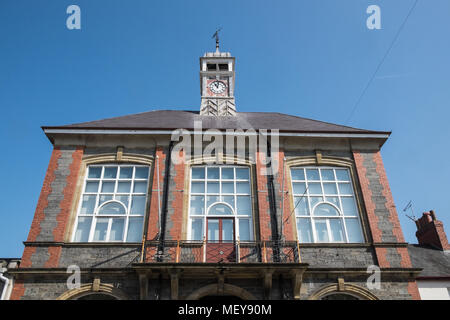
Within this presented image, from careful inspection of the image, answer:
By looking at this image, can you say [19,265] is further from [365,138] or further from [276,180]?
[365,138]

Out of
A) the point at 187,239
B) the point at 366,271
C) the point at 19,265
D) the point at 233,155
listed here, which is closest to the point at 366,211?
the point at 366,271

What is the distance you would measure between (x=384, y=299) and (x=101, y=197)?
10155mm

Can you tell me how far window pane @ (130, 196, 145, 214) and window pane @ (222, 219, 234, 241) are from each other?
2927 millimetres

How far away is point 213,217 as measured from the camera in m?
13.5

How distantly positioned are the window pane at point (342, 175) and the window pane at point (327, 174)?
0.76 feet

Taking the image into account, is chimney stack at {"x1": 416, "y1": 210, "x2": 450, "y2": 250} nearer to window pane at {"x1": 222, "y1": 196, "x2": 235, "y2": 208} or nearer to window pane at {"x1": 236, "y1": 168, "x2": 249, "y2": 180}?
window pane at {"x1": 236, "y1": 168, "x2": 249, "y2": 180}

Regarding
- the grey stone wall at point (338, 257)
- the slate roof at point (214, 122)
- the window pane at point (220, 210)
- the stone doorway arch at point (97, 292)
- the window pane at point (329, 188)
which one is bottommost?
the stone doorway arch at point (97, 292)

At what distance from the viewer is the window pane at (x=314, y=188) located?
14.3m

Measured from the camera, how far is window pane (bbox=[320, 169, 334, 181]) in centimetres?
1460

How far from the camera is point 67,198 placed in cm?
1339

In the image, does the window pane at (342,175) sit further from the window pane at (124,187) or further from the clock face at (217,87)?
the clock face at (217,87)

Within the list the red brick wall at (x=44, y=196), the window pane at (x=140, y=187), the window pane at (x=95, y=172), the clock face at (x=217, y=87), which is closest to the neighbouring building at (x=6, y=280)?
the red brick wall at (x=44, y=196)

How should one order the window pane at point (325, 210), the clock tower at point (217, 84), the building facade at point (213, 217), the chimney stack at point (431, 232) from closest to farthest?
the building facade at point (213, 217), the window pane at point (325, 210), the chimney stack at point (431, 232), the clock tower at point (217, 84)

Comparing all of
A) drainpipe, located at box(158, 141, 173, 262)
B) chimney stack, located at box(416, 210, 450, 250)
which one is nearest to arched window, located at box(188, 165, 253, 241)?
drainpipe, located at box(158, 141, 173, 262)
